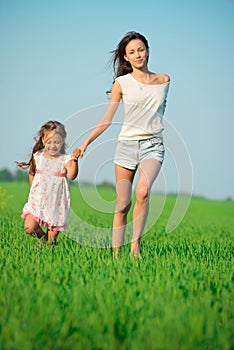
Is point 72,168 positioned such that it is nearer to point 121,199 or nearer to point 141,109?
point 121,199

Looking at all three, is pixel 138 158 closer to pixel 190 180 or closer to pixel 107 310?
pixel 190 180

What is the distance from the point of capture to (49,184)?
5.93 m

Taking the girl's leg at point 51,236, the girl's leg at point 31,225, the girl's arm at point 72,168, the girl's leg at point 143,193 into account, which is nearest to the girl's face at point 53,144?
the girl's arm at point 72,168

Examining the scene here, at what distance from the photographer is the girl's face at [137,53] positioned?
5.33 metres

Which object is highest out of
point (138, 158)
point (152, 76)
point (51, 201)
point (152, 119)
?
point (152, 76)

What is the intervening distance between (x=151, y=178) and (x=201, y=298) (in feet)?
5.91

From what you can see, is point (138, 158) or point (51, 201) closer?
point (138, 158)

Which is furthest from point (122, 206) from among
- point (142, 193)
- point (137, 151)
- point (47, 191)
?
point (47, 191)

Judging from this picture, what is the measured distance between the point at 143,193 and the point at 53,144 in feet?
3.94

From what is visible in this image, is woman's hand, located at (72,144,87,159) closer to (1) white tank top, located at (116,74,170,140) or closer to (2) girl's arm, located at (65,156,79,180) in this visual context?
(2) girl's arm, located at (65,156,79,180)

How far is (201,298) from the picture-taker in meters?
3.59

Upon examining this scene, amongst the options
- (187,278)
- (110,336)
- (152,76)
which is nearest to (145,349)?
(110,336)

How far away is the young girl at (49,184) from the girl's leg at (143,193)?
921 mm

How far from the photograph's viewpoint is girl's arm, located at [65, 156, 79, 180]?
557 centimetres
